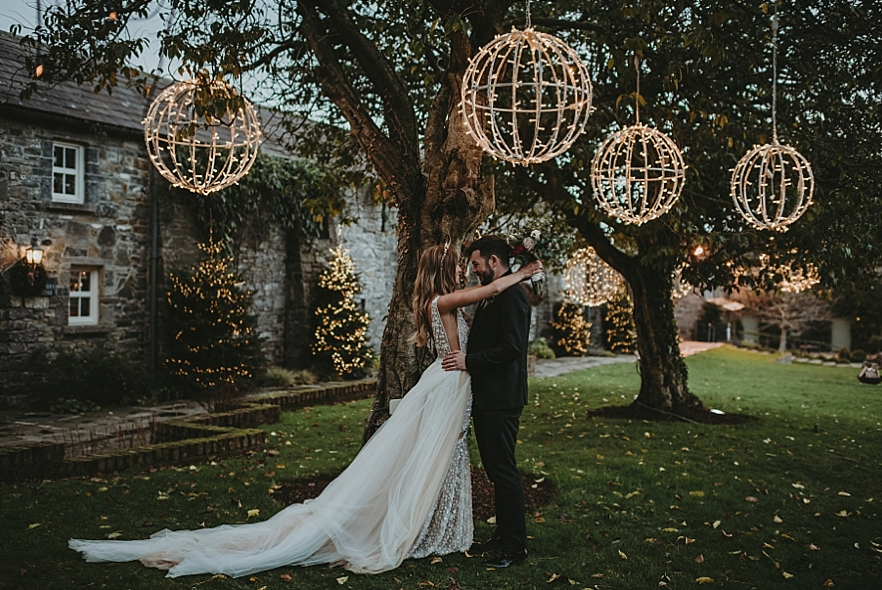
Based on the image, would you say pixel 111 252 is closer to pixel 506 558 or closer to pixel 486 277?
pixel 486 277

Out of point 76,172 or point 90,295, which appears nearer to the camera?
point 76,172

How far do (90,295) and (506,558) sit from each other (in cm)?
1057

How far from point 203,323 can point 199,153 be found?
346 centimetres

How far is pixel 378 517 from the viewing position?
4.39 meters

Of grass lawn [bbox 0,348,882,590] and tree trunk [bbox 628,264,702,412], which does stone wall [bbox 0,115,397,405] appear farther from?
tree trunk [bbox 628,264,702,412]

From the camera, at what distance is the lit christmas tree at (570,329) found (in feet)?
77.6

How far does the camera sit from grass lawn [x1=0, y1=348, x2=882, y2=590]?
407 cm

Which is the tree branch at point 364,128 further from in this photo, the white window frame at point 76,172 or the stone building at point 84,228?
the white window frame at point 76,172

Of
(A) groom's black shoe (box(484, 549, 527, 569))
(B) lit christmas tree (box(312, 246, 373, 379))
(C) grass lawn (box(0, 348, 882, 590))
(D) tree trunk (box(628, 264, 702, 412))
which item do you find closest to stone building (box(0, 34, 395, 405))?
(B) lit christmas tree (box(312, 246, 373, 379))

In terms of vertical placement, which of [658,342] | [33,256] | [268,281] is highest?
[33,256]

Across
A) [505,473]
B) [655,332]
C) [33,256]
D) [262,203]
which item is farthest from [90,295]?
[505,473]

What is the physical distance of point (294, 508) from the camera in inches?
179

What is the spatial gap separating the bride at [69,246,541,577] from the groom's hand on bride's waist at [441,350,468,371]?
6 cm

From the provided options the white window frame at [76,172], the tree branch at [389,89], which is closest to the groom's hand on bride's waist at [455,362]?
the tree branch at [389,89]
